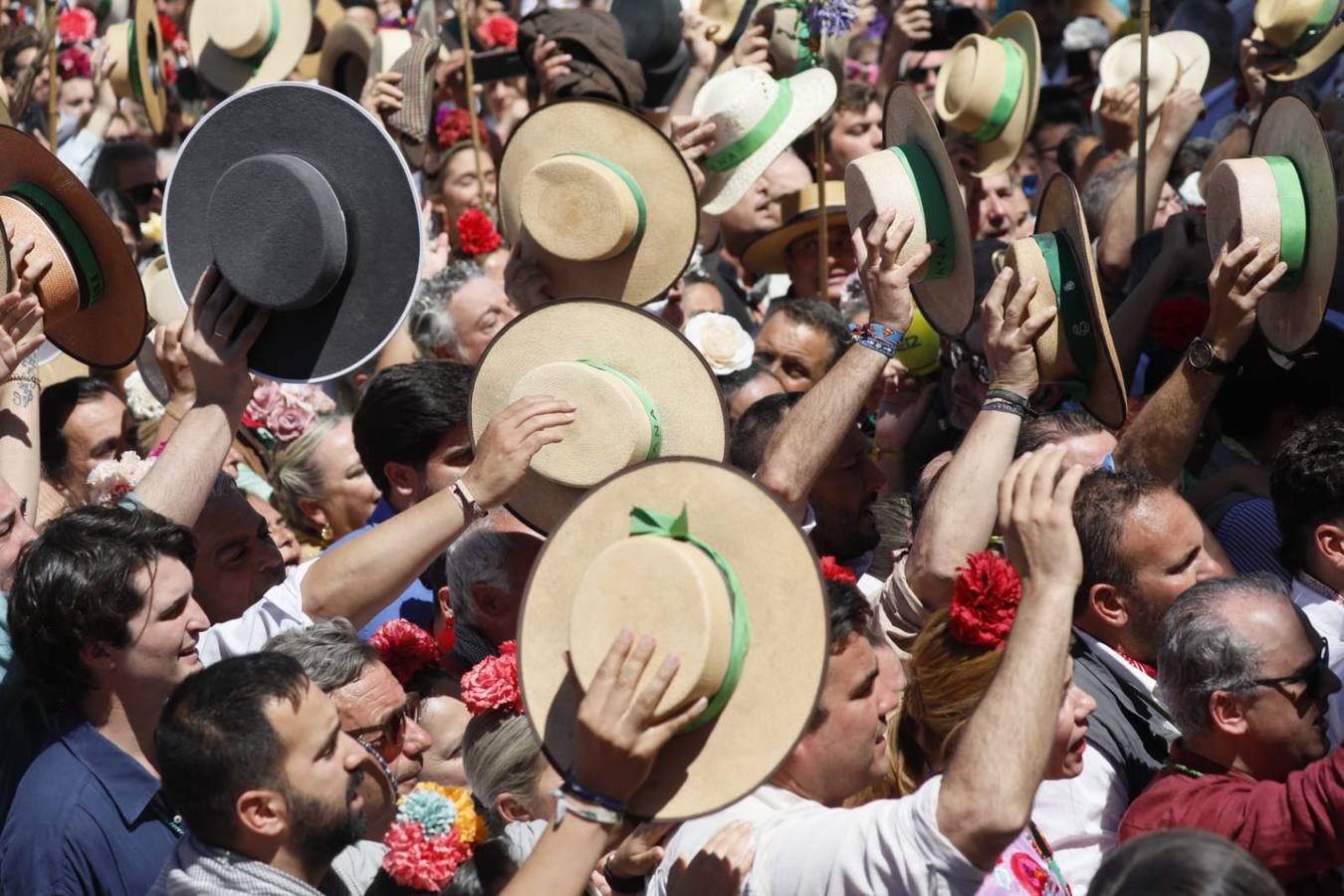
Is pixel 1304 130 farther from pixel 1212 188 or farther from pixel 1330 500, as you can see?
pixel 1330 500

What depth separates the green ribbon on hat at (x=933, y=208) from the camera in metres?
4.27

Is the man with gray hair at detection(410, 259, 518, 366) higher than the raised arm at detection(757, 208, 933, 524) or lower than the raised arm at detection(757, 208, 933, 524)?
lower

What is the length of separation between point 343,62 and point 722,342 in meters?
3.69

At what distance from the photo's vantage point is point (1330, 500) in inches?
155

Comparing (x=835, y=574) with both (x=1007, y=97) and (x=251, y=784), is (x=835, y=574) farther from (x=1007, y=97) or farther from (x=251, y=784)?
(x=1007, y=97)

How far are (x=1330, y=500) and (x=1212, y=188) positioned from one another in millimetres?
944

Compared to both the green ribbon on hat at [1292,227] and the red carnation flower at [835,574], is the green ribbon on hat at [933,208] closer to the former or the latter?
the green ribbon on hat at [1292,227]

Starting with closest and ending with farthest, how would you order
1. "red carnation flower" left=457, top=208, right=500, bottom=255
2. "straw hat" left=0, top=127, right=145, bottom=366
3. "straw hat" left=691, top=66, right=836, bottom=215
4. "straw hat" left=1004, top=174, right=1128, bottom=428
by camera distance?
"straw hat" left=1004, top=174, right=1128, bottom=428 < "straw hat" left=0, top=127, right=145, bottom=366 < "straw hat" left=691, top=66, right=836, bottom=215 < "red carnation flower" left=457, top=208, right=500, bottom=255

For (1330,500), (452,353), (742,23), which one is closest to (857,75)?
(742,23)

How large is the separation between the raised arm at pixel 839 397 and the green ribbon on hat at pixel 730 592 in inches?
48.4

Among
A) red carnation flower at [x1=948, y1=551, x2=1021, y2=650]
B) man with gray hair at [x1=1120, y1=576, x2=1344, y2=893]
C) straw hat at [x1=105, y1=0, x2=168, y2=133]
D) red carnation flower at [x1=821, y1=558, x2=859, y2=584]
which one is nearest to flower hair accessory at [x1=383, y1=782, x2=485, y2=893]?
red carnation flower at [x1=821, y1=558, x2=859, y2=584]

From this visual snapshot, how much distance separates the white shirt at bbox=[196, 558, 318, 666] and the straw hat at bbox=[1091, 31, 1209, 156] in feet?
14.3

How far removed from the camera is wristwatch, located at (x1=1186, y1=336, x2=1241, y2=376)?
14.2 feet

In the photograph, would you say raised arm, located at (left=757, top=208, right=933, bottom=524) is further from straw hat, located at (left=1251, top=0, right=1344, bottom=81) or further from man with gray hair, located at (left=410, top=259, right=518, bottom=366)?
straw hat, located at (left=1251, top=0, right=1344, bottom=81)
